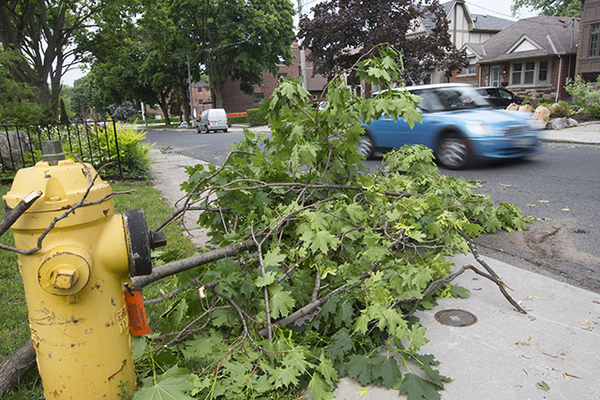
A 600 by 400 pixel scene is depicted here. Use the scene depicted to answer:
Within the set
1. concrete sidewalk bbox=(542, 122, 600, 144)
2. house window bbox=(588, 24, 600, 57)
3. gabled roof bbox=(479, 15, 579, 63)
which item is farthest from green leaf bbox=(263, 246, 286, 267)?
gabled roof bbox=(479, 15, 579, 63)

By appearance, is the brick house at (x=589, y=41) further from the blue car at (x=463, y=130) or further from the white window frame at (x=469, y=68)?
the blue car at (x=463, y=130)

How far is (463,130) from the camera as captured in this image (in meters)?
8.90

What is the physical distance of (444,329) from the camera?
9.40ft

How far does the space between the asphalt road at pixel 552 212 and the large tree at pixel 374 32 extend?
15.0m

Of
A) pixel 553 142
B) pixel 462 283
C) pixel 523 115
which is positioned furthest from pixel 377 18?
pixel 462 283

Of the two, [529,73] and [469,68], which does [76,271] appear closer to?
[529,73]

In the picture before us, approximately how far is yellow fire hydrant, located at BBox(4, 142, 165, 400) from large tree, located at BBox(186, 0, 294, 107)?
39828mm

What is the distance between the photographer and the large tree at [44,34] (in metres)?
20.0

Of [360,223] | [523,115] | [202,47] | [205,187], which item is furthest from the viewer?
[202,47]

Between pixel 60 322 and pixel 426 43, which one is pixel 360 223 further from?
pixel 426 43

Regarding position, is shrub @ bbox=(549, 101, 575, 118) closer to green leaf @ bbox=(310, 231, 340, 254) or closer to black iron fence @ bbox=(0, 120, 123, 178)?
black iron fence @ bbox=(0, 120, 123, 178)

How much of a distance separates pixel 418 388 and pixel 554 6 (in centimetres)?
6145

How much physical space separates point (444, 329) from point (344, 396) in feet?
3.04

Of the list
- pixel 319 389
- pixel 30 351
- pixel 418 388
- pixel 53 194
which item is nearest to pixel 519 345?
pixel 418 388
